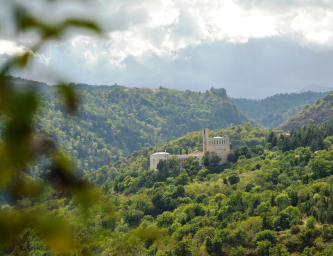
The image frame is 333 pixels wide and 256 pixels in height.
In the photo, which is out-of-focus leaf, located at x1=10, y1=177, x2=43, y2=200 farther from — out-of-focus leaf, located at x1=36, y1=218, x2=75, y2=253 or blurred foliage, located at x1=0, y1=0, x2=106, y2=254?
out-of-focus leaf, located at x1=36, y1=218, x2=75, y2=253

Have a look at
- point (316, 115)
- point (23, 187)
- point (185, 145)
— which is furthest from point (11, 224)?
point (316, 115)

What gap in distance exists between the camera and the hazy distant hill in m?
153

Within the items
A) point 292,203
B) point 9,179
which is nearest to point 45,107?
point 9,179

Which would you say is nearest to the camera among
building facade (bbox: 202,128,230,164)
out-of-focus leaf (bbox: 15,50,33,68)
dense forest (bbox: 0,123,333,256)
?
out-of-focus leaf (bbox: 15,50,33,68)

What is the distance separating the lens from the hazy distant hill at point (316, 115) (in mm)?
152625

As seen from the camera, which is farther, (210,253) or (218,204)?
(218,204)

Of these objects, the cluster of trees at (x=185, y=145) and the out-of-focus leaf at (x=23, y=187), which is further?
the cluster of trees at (x=185, y=145)

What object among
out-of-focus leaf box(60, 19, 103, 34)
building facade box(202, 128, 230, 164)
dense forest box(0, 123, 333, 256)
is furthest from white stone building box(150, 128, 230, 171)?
out-of-focus leaf box(60, 19, 103, 34)

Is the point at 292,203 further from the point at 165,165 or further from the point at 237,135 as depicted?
the point at 237,135

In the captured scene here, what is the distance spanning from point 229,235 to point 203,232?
3173 millimetres

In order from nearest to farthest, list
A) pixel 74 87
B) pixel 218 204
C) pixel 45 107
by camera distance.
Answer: pixel 74 87, pixel 45 107, pixel 218 204

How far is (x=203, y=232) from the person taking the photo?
153 ft

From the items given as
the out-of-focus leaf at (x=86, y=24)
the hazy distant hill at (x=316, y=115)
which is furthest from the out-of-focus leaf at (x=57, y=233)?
the hazy distant hill at (x=316, y=115)

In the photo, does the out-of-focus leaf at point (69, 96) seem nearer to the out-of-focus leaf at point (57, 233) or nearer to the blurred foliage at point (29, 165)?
the blurred foliage at point (29, 165)
